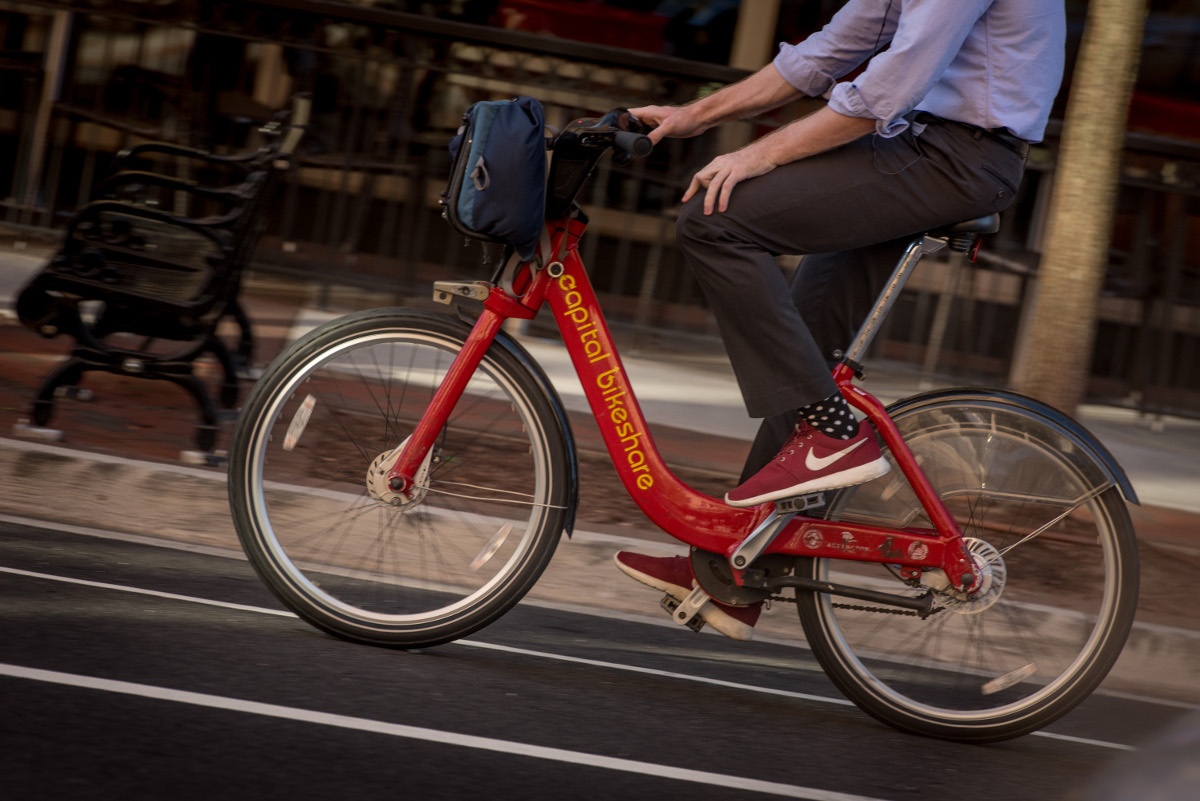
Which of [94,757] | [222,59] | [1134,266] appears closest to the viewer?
[94,757]

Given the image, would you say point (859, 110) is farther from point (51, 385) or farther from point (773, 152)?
point (51, 385)

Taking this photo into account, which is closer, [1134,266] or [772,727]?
[772,727]

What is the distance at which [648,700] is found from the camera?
4125mm

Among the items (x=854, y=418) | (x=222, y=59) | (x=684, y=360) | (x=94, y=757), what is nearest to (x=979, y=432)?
(x=854, y=418)

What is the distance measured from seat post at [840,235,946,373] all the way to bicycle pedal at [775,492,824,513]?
1.11ft

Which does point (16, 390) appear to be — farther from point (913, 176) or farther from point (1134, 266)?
point (1134, 266)

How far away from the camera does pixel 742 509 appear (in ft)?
13.2

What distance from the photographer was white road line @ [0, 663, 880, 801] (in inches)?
140

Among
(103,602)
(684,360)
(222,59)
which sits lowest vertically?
(103,602)

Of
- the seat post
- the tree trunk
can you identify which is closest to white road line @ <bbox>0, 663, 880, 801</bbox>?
the seat post

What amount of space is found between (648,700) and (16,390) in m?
3.73

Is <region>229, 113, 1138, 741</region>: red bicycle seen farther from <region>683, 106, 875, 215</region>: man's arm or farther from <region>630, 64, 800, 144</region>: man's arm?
<region>683, 106, 875, 215</region>: man's arm

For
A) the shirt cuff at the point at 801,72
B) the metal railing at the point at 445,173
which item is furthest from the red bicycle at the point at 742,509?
the metal railing at the point at 445,173

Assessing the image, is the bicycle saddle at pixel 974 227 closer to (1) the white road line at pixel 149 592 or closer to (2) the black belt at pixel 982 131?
(2) the black belt at pixel 982 131
